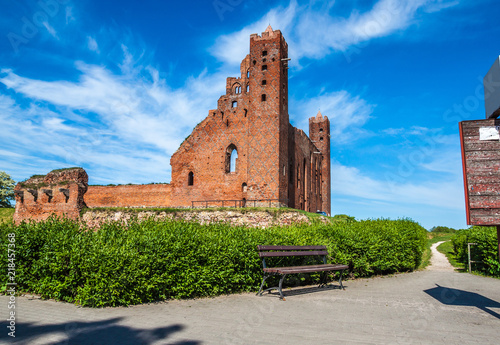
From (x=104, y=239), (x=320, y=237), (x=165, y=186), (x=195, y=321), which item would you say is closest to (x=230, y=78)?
(x=165, y=186)

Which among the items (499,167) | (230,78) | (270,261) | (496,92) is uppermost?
(230,78)

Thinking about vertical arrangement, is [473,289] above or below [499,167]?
below

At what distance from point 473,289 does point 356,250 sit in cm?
289

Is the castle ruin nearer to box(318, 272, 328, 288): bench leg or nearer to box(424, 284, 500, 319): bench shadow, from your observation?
box(318, 272, 328, 288): bench leg

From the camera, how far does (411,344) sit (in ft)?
14.7

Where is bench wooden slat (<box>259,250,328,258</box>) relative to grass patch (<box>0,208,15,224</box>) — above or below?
below

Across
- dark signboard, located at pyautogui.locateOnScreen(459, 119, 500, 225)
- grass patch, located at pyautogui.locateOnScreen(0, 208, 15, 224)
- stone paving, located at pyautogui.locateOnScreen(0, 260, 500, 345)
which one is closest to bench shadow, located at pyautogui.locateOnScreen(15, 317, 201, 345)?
stone paving, located at pyautogui.locateOnScreen(0, 260, 500, 345)

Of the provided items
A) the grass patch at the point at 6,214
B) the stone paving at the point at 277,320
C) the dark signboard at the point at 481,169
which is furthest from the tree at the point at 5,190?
the dark signboard at the point at 481,169

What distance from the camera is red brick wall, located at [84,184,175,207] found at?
29.0 m

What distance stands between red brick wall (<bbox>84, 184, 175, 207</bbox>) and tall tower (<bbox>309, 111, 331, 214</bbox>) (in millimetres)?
21688

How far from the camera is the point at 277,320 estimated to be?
549 cm

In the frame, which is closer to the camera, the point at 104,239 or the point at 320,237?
the point at 104,239

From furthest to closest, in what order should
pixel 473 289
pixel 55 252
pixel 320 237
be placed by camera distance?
1. pixel 320 237
2. pixel 473 289
3. pixel 55 252

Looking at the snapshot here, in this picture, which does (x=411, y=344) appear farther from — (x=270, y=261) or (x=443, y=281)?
(x=443, y=281)
